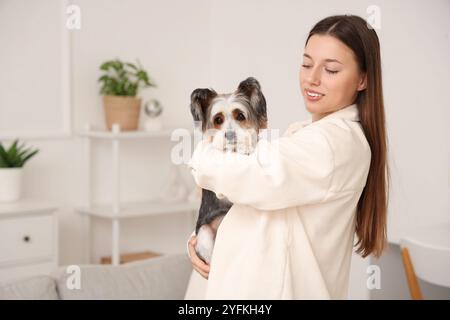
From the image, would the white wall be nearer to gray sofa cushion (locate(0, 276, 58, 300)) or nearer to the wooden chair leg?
the wooden chair leg

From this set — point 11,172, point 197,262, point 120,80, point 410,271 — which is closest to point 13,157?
point 11,172

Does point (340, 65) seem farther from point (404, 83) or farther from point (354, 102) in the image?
point (404, 83)

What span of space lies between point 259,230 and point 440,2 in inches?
Answer: 74.3

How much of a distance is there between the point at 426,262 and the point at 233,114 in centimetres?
147

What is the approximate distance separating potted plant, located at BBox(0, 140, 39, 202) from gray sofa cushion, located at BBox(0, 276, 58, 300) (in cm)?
95

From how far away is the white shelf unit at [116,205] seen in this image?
10.9 ft

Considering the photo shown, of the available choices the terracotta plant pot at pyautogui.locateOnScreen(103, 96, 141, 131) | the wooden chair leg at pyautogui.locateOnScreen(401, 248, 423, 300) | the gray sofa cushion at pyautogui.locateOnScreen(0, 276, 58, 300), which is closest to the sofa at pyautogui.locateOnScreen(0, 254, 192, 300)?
the gray sofa cushion at pyautogui.locateOnScreen(0, 276, 58, 300)

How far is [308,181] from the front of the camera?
98 centimetres

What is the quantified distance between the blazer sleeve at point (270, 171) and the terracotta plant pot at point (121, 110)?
2.41 metres

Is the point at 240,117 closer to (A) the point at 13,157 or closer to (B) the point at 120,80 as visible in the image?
(A) the point at 13,157

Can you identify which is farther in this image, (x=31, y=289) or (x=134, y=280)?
(x=134, y=280)

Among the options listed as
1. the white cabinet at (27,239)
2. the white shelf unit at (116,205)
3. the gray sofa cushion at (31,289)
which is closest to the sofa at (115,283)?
the gray sofa cushion at (31,289)

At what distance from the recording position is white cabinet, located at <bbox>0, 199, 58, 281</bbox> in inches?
114
